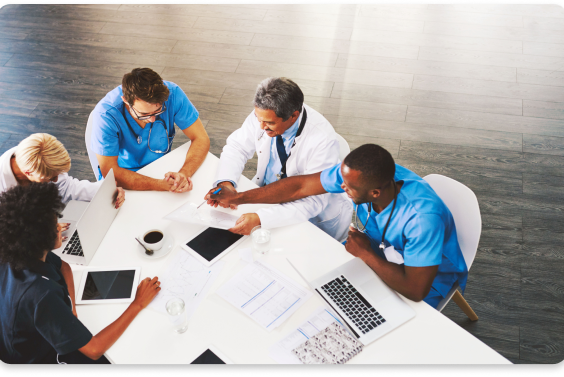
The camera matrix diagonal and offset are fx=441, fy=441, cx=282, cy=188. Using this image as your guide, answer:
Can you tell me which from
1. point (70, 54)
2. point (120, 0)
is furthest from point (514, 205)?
point (120, 0)

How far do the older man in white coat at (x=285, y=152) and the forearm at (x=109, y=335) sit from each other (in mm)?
560

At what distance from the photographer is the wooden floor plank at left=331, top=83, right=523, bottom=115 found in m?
3.90

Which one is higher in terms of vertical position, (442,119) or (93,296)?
(93,296)

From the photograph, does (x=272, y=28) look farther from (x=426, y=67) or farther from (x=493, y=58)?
(x=493, y=58)

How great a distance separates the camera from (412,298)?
1.74 meters

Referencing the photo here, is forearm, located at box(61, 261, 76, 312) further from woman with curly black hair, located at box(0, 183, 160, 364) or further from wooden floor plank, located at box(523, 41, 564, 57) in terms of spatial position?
wooden floor plank, located at box(523, 41, 564, 57)

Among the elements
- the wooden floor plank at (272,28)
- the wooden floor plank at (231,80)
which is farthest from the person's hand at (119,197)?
the wooden floor plank at (272,28)

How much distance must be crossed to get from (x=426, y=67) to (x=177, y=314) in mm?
3614

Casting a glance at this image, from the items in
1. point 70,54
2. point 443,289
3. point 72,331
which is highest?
point 72,331

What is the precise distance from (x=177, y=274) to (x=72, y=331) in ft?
1.51

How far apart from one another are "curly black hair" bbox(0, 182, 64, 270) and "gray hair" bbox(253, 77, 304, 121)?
1.02 meters

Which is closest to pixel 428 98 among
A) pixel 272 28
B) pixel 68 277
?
pixel 272 28

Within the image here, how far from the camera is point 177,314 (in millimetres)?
1650
